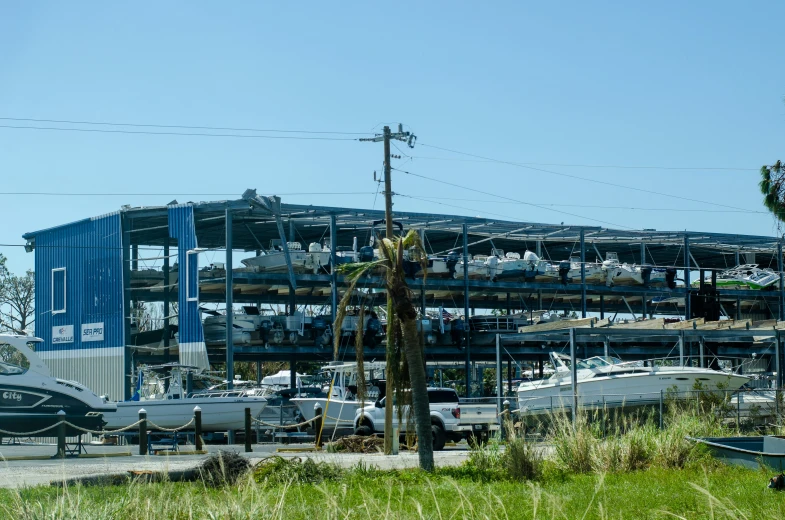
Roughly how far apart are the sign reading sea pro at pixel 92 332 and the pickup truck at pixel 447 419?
18.7 m

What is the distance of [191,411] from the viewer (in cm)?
3253

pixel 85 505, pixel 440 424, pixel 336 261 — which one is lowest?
pixel 440 424

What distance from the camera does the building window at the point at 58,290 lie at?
45287mm

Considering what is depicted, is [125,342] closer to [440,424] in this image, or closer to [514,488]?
[440,424]

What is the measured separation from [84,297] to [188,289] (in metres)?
5.77

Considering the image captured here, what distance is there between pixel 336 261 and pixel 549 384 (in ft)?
56.1

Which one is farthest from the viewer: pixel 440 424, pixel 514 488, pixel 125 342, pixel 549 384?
A: pixel 125 342

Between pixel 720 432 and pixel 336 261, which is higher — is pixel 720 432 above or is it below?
below

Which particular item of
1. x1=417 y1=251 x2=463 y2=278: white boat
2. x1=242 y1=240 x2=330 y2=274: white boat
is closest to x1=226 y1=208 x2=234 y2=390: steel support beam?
x1=242 y1=240 x2=330 y2=274: white boat

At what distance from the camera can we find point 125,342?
42469mm

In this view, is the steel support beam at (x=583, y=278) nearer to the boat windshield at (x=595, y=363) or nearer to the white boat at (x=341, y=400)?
the white boat at (x=341, y=400)

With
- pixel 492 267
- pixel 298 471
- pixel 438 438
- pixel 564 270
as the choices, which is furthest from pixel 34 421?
pixel 564 270

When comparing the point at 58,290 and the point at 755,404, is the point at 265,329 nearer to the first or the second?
the point at 58,290

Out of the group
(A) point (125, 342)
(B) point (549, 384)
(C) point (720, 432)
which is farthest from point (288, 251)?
(C) point (720, 432)
